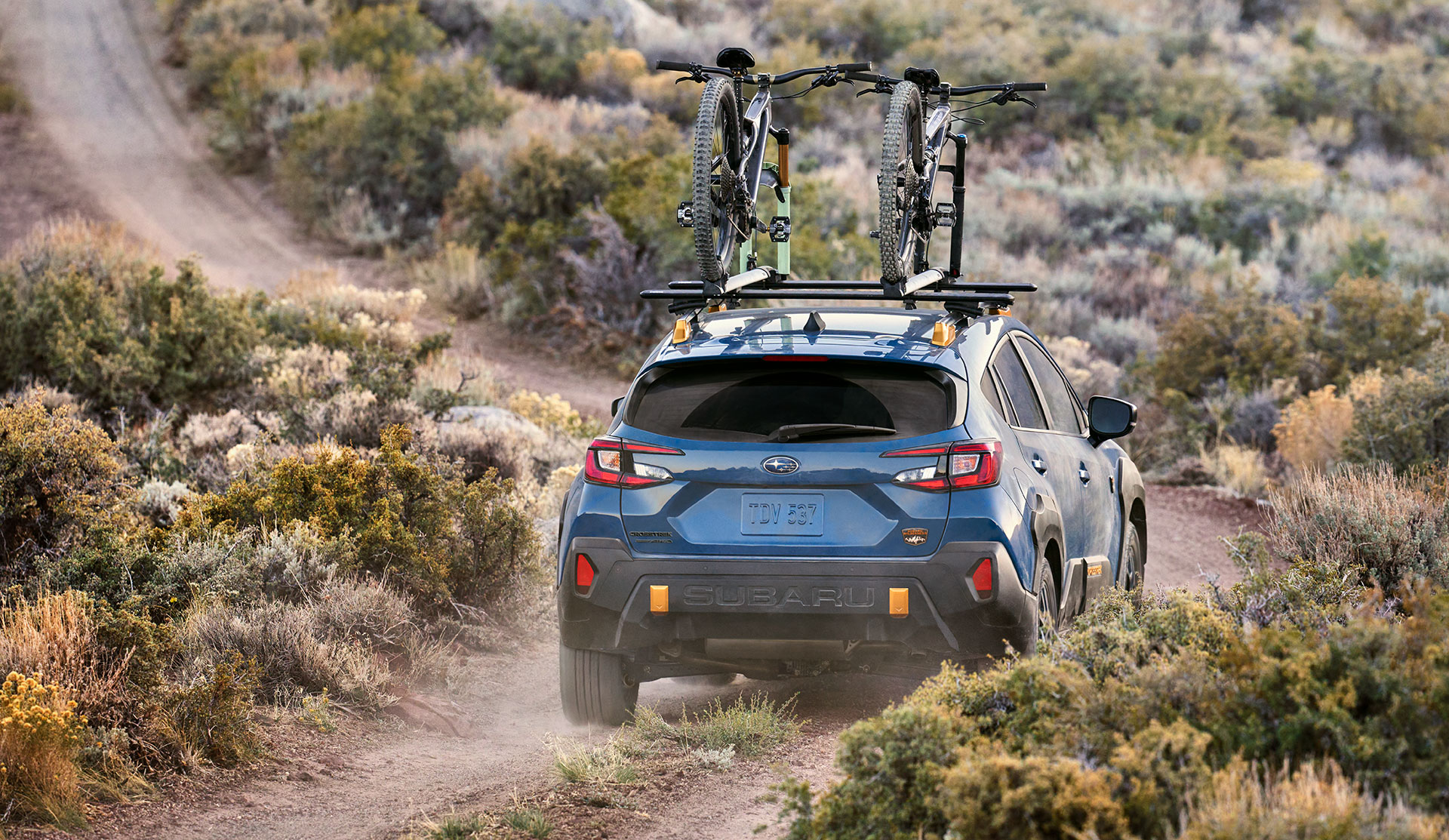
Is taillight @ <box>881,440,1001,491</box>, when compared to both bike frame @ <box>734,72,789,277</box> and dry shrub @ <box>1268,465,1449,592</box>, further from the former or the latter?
bike frame @ <box>734,72,789,277</box>

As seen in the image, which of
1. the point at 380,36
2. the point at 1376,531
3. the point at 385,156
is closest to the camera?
the point at 1376,531

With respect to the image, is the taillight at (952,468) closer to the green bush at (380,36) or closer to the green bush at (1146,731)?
the green bush at (1146,731)

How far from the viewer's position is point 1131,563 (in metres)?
8.05

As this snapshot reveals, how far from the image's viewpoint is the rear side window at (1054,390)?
702 cm

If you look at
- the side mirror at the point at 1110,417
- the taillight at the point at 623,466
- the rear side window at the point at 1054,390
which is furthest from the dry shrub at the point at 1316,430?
the taillight at the point at 623,466

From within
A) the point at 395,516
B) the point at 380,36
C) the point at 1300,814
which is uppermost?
the point at 380,36

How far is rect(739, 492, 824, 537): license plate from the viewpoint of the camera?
17.5ft

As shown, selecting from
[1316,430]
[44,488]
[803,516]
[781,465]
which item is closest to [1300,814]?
[803,516]

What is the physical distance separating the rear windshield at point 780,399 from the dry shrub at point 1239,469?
869 cm

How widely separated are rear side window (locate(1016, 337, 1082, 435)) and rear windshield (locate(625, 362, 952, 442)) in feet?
5.11

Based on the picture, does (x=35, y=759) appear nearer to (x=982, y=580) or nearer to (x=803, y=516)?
(x=803, y=516)

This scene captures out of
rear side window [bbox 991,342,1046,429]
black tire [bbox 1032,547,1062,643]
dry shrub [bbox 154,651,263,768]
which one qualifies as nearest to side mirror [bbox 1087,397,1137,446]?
rear side window [bbox 991,342,1046,429]

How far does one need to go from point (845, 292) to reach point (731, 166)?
102 centimetres

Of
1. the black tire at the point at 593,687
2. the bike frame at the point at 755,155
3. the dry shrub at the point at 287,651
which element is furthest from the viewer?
the bike frame at the point at 755,155
